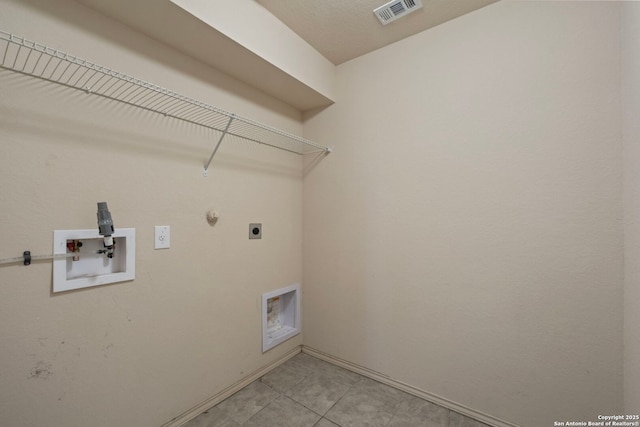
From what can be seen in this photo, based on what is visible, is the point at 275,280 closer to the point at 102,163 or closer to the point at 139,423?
the point at 139,423

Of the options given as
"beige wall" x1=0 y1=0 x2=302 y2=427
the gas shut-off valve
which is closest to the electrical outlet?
"beige wall" x1=0 y1=0 x2=302 y2=427

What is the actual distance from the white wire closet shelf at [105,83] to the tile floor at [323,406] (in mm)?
1416

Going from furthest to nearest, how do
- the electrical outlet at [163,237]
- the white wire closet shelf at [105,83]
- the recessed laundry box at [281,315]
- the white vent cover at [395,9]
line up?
the recessed laundry box at [281,315] → the white vent cover at [395,9] → the electrical outlet at [163,237] → the white wire closet shelf at [105,83]

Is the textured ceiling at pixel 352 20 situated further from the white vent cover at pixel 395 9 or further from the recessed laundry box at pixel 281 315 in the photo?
the recessed laundry box at pixel 281 315

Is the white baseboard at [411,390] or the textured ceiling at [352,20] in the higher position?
the textured ceiling at [352,20]

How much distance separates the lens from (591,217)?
→ 1214 mm

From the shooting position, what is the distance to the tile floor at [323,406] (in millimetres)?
1445

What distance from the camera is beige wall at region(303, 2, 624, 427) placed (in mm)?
1211

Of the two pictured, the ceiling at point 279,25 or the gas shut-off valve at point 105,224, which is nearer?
the gas shut-off valve at point 105,224

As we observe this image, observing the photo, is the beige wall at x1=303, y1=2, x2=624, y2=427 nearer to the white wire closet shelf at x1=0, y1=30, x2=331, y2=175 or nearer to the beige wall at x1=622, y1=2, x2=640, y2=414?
the beige wall at x1=622, y1=2, x2=640, y2=414

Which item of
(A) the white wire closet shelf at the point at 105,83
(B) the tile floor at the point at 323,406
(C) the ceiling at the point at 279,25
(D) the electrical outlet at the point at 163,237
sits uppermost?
(C) the ceiling at the point at 279,25

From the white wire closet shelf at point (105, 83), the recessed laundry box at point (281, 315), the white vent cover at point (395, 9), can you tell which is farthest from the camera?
the recessed laundry box at point (281, 315)

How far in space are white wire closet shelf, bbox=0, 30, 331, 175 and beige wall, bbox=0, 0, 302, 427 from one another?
59 millimetres

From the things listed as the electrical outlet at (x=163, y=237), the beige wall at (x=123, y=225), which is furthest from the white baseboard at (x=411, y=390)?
the electrical outlet at (x=163, y=237)
